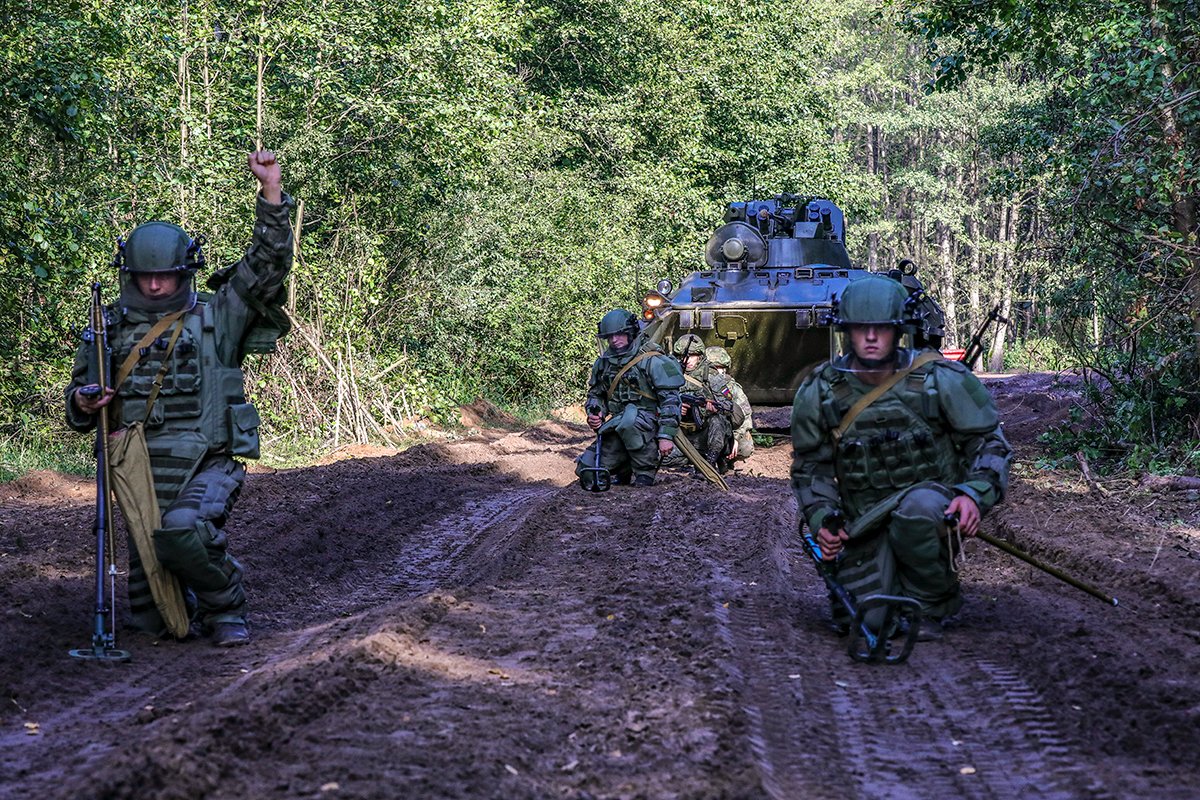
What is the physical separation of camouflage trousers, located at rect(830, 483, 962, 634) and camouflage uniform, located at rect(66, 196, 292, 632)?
3.11 meters

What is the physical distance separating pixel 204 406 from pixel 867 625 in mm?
3481

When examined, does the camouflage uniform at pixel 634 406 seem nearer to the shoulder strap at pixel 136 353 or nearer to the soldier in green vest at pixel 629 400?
the soldier in green vest at pixel 629 400

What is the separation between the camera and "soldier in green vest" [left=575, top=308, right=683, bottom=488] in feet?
42.3

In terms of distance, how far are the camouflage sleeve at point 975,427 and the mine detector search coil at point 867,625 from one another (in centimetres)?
65

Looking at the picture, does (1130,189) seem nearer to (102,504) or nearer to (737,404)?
(737,404)

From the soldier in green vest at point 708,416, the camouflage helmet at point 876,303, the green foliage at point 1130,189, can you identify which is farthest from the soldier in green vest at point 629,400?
the camouflage helmet at point 876,303

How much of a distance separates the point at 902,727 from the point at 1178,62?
385 inches

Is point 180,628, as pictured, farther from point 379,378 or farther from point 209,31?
point 379,378

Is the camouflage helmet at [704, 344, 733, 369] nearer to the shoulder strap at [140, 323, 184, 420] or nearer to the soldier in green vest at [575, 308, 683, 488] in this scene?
the soldier in green vest at [575, 308, 683, 488]

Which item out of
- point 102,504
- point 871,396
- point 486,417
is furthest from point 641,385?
point 486,417

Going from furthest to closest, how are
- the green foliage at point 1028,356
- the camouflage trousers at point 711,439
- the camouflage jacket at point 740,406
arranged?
the green foliage at point 1028,356, the camouflage jacket at point 740,406, the camouflage trousers at point 711,439

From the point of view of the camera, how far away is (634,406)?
13.0 metres

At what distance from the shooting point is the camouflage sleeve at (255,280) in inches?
266

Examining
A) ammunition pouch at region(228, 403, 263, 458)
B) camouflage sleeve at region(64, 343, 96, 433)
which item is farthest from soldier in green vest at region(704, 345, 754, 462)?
camouflage sleeve at region(64, 343, 96, 433)
